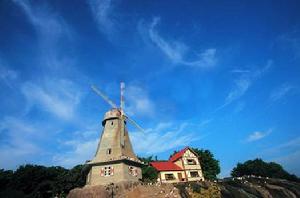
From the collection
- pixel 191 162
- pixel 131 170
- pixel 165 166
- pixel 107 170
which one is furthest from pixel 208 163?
pixel 107 170

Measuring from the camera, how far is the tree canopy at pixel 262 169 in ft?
274

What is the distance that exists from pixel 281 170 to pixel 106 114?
236ft

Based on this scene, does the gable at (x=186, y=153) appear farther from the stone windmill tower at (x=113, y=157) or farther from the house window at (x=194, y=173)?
the stone windmill tower at (x=113, y=157)

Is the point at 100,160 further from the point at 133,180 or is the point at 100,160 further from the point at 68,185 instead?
the point at 68,185

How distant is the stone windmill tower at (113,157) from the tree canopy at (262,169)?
5777 centimetres

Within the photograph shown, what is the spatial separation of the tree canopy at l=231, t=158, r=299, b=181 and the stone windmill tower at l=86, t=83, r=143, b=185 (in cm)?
5777

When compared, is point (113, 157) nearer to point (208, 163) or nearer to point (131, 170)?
point (131, 170)

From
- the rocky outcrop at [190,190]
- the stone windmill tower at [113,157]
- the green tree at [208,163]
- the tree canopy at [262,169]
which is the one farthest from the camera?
the tree canopy at [262,169]

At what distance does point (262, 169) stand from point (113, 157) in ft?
214

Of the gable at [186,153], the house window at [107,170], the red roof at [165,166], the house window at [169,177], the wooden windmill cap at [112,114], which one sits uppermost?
the wooden windmill cap at [112,114]

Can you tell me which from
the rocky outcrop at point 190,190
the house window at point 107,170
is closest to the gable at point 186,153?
the rocky outcrop at point 190,190

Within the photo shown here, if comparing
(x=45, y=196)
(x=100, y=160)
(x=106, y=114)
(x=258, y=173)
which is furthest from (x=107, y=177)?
(x=258, y=173)

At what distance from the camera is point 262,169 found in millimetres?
83938

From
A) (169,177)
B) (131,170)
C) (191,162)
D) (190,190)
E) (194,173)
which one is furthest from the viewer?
(191,162)
